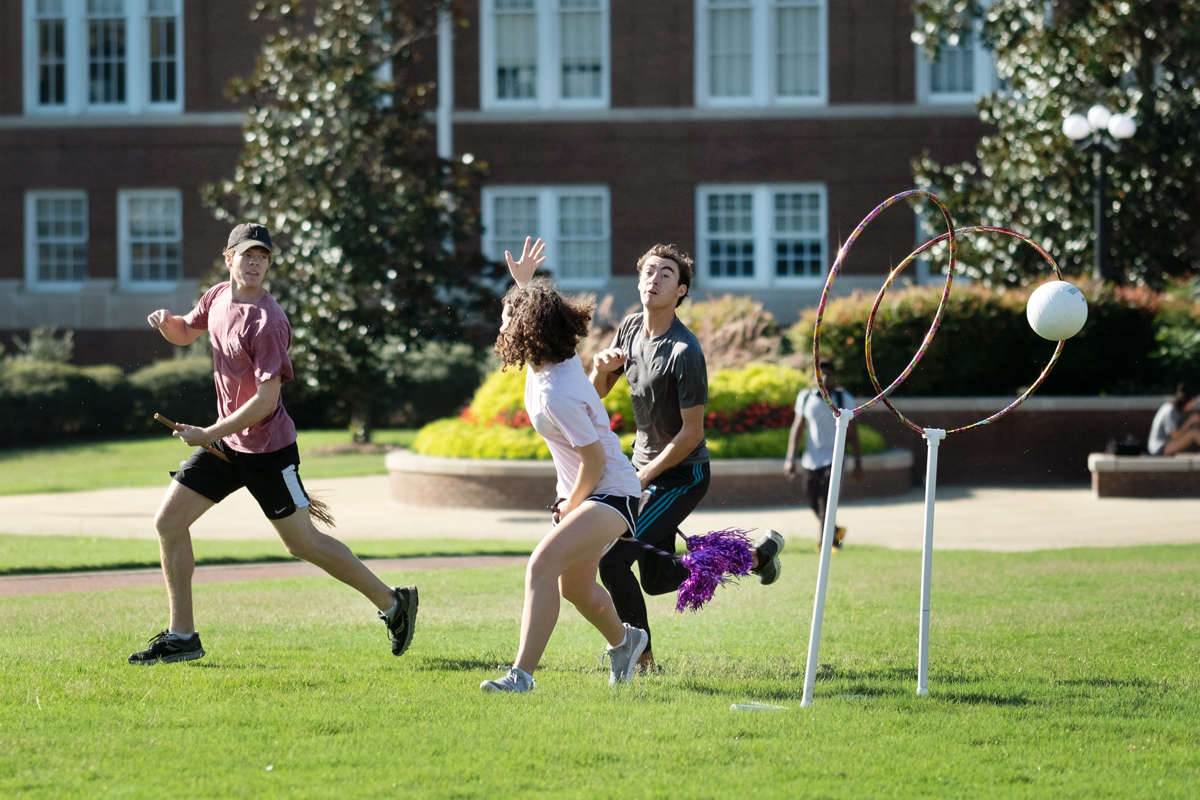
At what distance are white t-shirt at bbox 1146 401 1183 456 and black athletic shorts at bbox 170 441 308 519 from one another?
13.0 metres

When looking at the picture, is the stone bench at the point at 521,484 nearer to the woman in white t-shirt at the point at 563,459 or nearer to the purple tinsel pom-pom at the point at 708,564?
the purple tinsel pom-pom at the point at 708,564

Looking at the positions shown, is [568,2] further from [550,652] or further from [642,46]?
[550,652]

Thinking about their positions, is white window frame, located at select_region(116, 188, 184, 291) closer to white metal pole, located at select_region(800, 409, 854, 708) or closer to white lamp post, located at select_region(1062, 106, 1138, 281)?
white lamp post, located at select_region(1062, 106, 1138, 281)

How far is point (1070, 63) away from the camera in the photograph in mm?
20156

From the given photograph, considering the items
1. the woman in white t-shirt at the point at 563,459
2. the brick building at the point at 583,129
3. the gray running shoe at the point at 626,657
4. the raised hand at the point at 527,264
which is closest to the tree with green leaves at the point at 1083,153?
the brick building at the point at 583,129

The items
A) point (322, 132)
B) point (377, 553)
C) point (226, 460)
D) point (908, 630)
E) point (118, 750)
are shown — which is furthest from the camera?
point (322, 132)

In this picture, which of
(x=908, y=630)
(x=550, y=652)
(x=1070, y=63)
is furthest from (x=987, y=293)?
(x=550, y=652)

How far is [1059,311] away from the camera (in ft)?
18.3

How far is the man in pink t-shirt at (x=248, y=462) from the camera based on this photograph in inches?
245

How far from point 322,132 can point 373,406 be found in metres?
5.10

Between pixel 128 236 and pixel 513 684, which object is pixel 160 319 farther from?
pixel 128 236

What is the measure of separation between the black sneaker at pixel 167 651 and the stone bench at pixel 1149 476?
12.5m

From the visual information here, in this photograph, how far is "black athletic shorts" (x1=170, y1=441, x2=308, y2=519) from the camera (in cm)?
636

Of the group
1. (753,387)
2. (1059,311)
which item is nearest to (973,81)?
(753,387)
